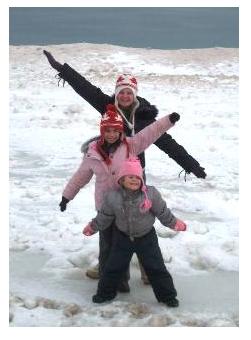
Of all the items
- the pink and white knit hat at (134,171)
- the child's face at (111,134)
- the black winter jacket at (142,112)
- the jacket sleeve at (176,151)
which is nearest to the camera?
the pink and white knit hat at (134,171)

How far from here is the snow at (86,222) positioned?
4082mm

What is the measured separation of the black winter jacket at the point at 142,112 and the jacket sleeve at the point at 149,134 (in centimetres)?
16

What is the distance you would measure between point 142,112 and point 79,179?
719 mm

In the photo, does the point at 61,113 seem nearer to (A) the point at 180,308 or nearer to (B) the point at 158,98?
(B) the point at 158,98

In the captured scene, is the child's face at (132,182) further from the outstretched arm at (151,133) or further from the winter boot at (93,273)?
the winter boot at (93,273)

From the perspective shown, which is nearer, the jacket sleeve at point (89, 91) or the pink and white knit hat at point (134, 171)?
the pink and white knit hat at point (134, 171)

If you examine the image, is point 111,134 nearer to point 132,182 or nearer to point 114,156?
point 114,156

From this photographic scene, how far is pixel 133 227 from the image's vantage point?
13.3 ft

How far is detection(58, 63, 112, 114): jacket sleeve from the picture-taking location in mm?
4432

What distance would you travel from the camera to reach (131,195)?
4.02 metres

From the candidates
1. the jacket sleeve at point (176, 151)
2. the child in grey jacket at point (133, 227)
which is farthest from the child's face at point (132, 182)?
the jacket sleeve at point (176, 151)

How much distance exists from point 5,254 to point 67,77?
1557 millimetres

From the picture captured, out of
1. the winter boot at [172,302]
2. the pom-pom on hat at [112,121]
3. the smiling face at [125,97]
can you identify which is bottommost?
the winter boot at [172,302]

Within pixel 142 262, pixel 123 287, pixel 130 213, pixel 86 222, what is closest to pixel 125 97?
pixel 130 213
